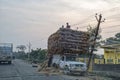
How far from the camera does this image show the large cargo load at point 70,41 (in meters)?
34.2

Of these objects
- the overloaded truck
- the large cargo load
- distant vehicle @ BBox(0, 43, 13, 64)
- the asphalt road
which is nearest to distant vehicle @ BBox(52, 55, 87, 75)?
the overloaded truck

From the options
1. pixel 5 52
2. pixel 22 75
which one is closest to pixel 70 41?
pixel 22 75

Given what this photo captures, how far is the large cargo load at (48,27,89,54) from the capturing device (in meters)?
34.2

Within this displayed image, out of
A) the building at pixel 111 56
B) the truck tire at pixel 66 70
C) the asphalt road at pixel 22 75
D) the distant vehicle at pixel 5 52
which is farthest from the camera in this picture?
the distant vehicle at pixel 5 52

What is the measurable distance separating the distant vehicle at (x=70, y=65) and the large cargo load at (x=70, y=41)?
83 cm

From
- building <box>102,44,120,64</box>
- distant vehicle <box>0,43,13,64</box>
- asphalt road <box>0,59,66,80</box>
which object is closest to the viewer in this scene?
asphalt road <box>0,59,66,80</box>

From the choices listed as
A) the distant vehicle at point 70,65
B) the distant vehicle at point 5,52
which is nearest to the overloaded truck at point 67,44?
the distant vehicle at point 70,65

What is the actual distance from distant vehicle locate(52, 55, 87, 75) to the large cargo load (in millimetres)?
832

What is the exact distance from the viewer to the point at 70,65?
3130 cm

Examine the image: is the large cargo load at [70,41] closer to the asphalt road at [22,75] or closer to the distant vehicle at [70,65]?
the distant vehicle at [70,65]

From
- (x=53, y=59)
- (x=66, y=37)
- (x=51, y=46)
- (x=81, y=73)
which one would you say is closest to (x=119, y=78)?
(x=81, y=73)

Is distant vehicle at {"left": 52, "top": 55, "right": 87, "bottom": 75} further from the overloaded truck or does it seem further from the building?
the building

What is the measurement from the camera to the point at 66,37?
34250 mm

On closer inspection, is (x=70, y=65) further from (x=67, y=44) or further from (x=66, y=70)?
(x=67, y=44)
